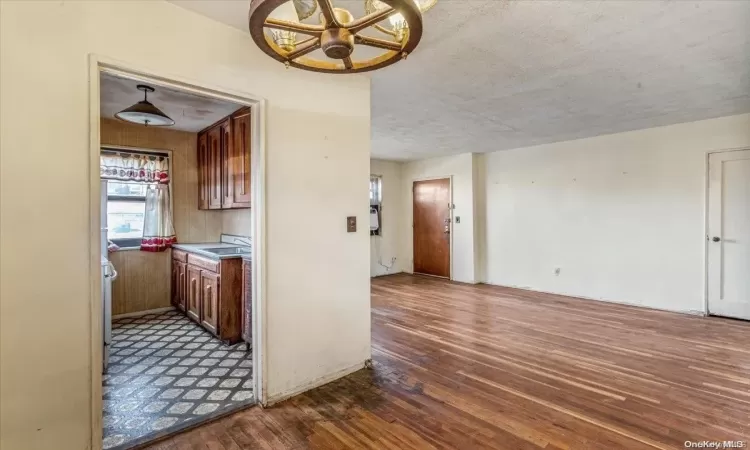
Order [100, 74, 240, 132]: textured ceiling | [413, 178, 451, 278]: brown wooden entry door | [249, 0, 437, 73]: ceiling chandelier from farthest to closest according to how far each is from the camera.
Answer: [413, 178, 451, 278]: brown wooden entry door → [100, 74, 240, 132]: textured ceiling → [249, 0, 437, 73]: ceiling chandelier

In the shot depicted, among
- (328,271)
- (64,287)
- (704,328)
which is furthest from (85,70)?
(704,328)

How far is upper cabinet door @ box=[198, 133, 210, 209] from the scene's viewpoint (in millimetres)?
4422

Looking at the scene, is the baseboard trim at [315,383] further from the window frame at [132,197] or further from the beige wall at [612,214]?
the beige wall at [612,214]

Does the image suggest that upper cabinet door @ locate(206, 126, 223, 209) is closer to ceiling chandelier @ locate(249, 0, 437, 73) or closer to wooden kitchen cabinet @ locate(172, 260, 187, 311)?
wooden kitchen cabinet @ locate(172, 260, 187, 311)

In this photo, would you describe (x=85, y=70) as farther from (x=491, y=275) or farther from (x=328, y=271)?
(x=491, y=275)

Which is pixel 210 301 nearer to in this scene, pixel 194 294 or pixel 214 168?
pixel 194 294

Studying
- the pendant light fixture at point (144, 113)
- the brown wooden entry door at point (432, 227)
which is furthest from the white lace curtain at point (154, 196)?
→ the brown wooden entry door at point (432, 227)

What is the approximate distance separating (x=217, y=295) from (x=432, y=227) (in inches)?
173

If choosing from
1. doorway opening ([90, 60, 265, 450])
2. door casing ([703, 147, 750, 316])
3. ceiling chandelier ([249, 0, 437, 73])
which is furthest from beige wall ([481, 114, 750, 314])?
ceiling chandelier ([249, 0, 437, 73])

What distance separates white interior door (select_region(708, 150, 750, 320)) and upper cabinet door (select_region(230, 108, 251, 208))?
5.06 metres

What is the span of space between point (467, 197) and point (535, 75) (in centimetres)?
350

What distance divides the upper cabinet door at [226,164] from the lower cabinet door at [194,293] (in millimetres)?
780

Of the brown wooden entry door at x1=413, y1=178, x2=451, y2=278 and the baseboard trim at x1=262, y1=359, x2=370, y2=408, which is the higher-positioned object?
the brown wooden entry door at x1=413, y1=178, x2=451, y2=278

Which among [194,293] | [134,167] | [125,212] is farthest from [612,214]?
[125,212]
